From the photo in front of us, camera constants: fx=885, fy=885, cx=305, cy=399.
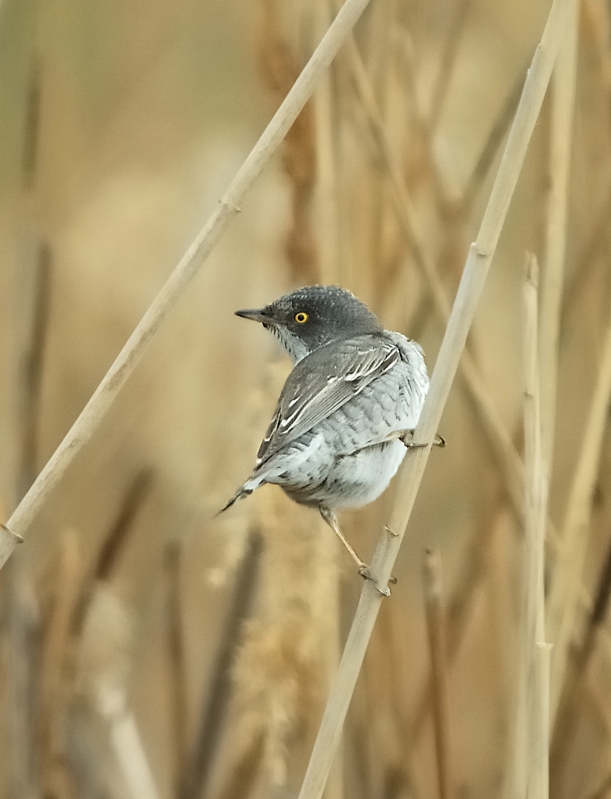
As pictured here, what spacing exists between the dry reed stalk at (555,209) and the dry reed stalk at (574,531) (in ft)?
0.26

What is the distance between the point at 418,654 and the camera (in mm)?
2139

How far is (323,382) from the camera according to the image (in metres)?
1.58

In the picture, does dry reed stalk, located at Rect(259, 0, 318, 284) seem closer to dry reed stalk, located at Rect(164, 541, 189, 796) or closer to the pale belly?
the pale belly

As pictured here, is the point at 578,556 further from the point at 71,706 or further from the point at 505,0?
the point at 505,0

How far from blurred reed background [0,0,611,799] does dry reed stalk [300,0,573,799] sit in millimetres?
179

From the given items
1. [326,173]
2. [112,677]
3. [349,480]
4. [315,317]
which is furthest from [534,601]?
[112,677]

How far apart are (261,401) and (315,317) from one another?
235 mm

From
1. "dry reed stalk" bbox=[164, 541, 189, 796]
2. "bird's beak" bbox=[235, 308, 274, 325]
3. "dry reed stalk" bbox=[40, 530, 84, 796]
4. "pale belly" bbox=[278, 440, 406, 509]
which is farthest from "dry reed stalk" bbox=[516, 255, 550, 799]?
"dry reed stalk" bbox=[40, 530, 84, 796]

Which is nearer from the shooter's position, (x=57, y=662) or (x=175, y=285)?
(x=175, y=285)

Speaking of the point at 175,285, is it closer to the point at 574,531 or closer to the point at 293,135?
the point at 293,135

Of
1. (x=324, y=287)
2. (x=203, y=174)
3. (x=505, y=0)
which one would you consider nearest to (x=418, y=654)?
(x=324, y=287)

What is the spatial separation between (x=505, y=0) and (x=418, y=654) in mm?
1667

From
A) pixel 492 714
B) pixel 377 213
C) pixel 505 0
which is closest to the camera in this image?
pixel 377 213

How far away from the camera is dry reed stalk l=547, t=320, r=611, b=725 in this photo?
64.7 inches
